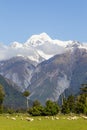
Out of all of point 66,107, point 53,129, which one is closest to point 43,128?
point 53,129

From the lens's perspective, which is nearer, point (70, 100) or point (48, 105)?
point (48, 105)

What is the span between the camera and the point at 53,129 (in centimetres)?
5328

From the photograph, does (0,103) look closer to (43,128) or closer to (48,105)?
(48,105)

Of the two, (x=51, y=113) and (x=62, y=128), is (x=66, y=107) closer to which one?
(x=51, y=113)

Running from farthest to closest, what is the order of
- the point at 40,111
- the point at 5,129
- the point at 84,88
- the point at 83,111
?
the point at 84,88 < the point at 83,111 < the point at 40,111 < the point at 5,129

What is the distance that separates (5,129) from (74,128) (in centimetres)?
1103

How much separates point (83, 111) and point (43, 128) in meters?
75.5

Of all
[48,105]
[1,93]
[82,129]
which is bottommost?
[82,129]

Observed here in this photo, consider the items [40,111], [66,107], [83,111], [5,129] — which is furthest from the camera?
[66,107]

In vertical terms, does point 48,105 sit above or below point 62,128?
above

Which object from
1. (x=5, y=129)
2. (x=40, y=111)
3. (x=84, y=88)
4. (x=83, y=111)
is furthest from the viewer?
(x=84, y=88)

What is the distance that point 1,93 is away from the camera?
594 feet

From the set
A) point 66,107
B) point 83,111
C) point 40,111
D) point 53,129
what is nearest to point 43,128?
point 53,129

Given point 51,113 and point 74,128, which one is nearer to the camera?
point 74,128
